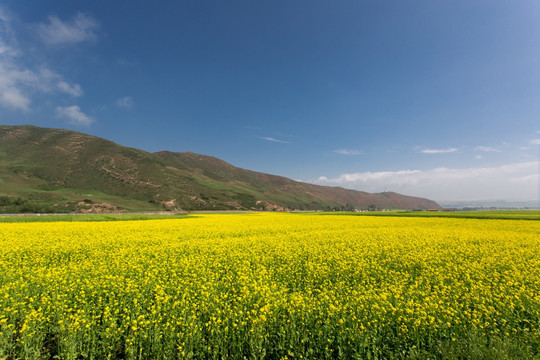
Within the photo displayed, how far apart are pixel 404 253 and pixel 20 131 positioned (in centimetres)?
22036

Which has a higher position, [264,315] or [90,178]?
[90,178]

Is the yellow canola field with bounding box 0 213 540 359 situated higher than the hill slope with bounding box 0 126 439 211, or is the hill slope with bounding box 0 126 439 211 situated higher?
the hill slope with bounding box 0 126 439 211

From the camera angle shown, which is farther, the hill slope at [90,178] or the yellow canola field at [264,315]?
the hill slope at [90,178]

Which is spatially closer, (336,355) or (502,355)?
(502,355)

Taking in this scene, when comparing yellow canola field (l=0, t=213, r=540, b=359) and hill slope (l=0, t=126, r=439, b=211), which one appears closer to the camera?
yellow canola field (l=0, t=213, r=540, b=359)

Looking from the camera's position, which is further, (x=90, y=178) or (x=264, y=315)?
(x=90, y=178)

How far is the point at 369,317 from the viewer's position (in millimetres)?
5828

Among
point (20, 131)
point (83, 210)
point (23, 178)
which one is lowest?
point (83, 210)

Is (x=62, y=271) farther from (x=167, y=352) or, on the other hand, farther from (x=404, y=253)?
(x=404, y=253)

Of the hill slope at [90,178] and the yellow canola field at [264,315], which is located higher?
the hill slope at [90,178]

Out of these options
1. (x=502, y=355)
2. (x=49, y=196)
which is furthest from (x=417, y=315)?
(x=49, y=196)

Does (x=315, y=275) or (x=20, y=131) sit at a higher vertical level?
(x=20, y=131)

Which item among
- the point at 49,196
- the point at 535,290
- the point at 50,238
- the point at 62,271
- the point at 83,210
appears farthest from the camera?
the point at 49,196

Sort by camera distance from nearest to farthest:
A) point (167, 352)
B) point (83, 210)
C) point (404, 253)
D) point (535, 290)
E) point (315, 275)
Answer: point (167, 352)
point (535, 290)
point (315, 275)
point (404, 253)
point (83, 210)
